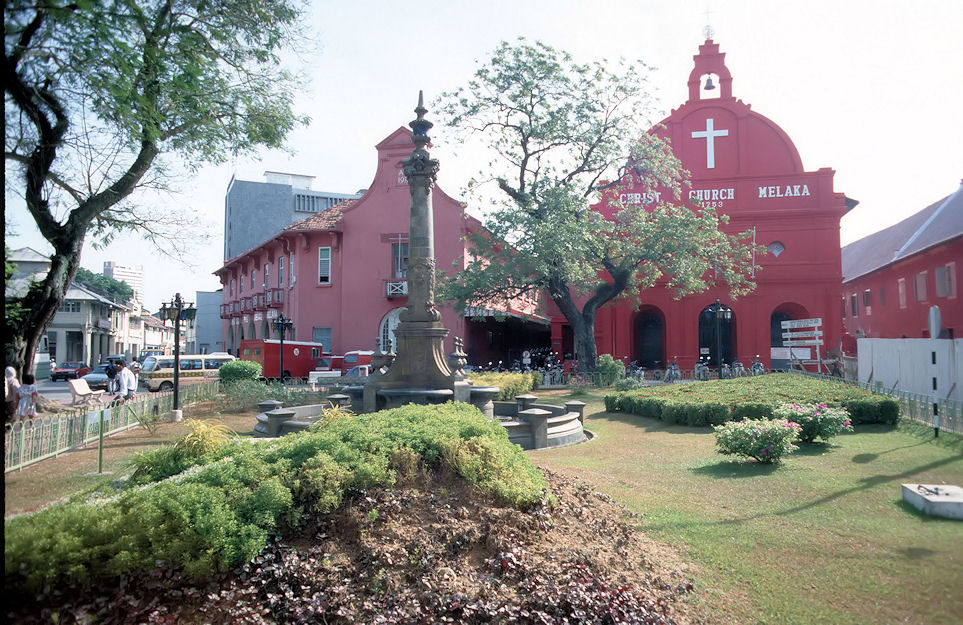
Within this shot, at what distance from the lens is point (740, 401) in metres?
12.3

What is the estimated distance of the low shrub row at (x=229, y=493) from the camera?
3613 millimetres

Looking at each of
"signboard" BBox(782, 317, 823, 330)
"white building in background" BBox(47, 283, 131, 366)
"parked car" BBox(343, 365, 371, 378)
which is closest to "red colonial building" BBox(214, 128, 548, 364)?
"parked car" BBox(343, 365, 371, 378)

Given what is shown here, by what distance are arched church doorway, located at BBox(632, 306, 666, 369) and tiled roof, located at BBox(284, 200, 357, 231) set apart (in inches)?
664

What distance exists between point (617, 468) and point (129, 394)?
15761 millimetres

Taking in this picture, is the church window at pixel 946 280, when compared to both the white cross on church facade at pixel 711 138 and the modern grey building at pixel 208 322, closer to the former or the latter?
the white cross on church facade at pixel 711 138

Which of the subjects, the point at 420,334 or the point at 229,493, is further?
the point at 420,334

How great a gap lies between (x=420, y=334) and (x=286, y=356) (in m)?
18.5

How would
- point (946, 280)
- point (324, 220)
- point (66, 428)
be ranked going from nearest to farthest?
point (66, 428) → point (946, 280) → point (324, 220)

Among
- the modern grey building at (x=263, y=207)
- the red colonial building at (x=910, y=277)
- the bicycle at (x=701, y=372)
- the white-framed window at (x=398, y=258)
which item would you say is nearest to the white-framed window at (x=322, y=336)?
the white-framed window at (x=398, y=258)

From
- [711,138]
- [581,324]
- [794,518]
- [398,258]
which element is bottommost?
[794,518]

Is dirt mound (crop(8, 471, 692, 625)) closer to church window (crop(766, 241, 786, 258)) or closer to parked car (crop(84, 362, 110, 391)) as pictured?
church window (crop(766, 241, 786, 258))

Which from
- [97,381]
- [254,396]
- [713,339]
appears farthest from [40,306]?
[713,339]

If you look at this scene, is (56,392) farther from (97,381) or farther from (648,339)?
→ (648,339)

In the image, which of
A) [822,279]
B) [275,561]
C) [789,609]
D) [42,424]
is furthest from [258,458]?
[822,279]
